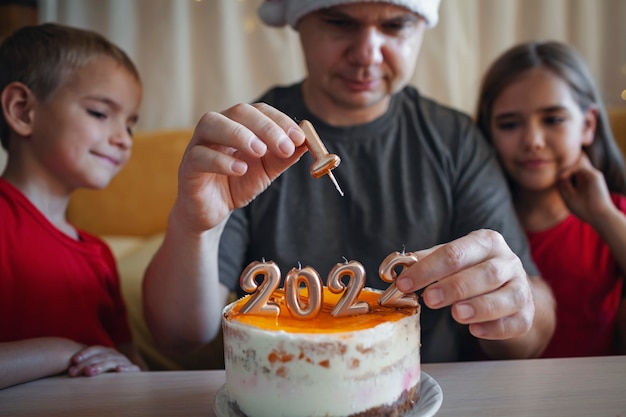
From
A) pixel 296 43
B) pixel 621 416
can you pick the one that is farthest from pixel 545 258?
pixel 296 43

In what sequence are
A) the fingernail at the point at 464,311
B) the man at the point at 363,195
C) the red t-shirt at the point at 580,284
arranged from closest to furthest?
the fingernail at the point at 464,311, the man at the point at 363,195, the red t-shirt at the point at 580,284

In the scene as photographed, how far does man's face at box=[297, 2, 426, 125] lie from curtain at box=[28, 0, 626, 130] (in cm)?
133

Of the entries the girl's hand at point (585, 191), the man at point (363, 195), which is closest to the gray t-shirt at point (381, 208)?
the man at point (363, 195)

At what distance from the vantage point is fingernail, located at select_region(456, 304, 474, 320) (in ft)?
2.39

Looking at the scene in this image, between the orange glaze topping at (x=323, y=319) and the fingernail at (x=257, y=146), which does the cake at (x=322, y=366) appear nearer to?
the orange glaze topping at (x=323, y=319)

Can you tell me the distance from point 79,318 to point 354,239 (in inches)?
23.0

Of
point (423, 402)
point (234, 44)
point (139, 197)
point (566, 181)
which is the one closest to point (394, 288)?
point (423, 402)

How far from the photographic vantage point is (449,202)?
1.30 meters

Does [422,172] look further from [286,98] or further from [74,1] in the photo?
[74,1]

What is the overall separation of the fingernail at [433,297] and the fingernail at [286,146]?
25cm

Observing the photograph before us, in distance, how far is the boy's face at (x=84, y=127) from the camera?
127 cm

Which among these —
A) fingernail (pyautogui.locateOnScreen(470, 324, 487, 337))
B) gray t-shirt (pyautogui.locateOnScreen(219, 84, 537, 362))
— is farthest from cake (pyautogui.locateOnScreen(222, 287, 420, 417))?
gray t-shirt (pyautogui.locateOnScreen(219, 84, 537, 362))

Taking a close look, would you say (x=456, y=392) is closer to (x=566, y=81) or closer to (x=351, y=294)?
(x=351, y=294)

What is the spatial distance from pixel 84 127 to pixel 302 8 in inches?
20.7
